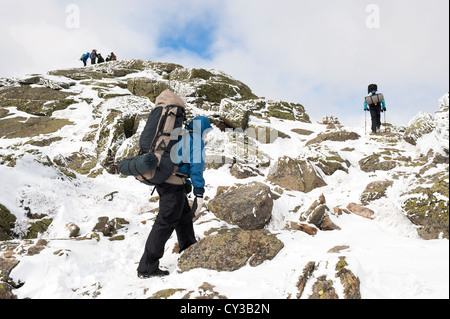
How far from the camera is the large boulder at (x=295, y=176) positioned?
9.05 meters

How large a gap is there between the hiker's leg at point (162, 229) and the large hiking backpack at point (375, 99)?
13082 mm

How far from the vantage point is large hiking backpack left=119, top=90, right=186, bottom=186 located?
436 centimetres

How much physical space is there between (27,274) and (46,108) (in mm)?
21912

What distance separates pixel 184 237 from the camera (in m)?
5.34

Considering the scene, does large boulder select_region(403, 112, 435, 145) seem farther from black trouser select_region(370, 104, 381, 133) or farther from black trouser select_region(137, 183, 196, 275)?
black trouser select_region(137, 183, 196, 275)

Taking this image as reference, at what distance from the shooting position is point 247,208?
20.9ft

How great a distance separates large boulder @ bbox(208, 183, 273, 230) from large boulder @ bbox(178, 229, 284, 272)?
1.14 meters

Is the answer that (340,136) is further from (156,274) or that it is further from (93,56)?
(93,56)

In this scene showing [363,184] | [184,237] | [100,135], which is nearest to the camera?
[184,237]

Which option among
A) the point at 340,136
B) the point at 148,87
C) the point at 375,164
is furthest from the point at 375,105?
the point at 148,87

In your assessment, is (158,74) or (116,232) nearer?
(116,232)

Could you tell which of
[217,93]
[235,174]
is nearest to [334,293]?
[235,174]

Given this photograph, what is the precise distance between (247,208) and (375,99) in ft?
37.7
